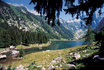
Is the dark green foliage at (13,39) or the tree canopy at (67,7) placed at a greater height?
the tree canopy at (67,7)

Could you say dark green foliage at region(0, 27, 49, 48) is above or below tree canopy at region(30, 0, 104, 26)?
below

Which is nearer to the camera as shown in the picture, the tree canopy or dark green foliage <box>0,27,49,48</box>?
the tree canopy

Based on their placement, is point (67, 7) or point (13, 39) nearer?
point (67, 7)

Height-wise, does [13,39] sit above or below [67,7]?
below

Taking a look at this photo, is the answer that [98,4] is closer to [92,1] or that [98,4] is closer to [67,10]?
[92,1]

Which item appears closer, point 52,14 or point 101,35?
point 52,14

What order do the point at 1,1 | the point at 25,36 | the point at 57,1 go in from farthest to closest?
the point at 25,36
the point at 57,1
the point at 1,1

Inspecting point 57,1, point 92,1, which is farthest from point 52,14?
point 92,1

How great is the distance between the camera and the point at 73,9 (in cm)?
550

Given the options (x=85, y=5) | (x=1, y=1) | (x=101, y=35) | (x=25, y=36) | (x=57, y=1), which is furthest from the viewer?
(x=25, y=36)

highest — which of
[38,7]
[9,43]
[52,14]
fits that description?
[38,7]

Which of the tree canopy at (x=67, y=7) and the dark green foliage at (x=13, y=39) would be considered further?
the dark green foliage at (x=13, y=39)

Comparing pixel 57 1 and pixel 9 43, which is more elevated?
pixel 57 1

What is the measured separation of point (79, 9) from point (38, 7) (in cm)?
288
